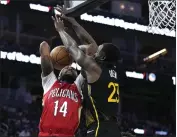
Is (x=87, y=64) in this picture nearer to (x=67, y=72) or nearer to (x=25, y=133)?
(x=67, y=72)

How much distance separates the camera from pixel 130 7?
20.4m

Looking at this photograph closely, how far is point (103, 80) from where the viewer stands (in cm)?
384

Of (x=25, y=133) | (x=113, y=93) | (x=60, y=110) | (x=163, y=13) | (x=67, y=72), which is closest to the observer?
(x=113, y=93)

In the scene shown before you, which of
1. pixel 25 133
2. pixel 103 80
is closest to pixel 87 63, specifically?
pixel 103 80

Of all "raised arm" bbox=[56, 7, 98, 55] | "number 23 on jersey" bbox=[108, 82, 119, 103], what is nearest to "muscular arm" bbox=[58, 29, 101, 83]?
"number 23 on jersey" bbox=[108, 82, 119, 103]

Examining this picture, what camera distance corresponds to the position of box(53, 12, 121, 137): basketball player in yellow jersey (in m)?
3.78

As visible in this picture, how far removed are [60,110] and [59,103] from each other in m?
0.06

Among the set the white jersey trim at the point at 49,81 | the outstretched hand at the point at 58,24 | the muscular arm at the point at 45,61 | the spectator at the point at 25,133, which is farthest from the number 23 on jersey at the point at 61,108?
the spectator at the point at 25,133

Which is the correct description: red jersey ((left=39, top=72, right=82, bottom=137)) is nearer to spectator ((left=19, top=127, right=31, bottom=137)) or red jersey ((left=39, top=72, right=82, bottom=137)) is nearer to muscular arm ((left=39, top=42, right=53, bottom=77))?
muscular arm ((left=39, top=42, right=53, bottom=77))

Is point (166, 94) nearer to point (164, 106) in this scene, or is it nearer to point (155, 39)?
point (164, 106)

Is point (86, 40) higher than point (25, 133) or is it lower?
higher

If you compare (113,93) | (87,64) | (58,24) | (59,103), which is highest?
(58,24)

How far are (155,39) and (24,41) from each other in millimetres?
6344

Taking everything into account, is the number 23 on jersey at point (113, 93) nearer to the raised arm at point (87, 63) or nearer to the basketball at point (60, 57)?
the raised arm at point (87, 63)
